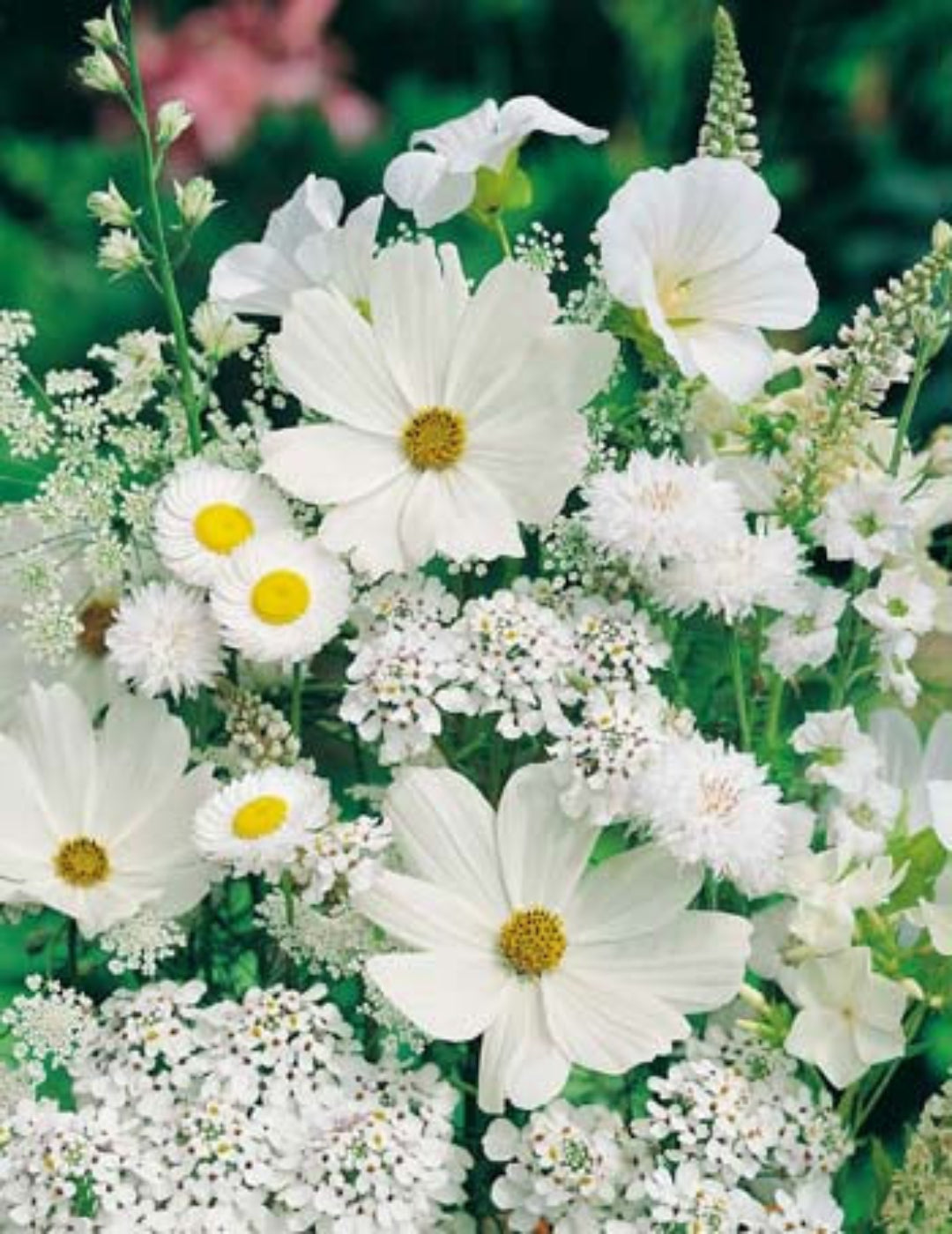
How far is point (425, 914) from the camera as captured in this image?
0.81 meters

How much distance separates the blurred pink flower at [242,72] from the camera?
7.51 ft

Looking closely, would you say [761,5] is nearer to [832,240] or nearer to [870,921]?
[832,240]

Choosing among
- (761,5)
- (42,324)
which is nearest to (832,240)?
(761,5)

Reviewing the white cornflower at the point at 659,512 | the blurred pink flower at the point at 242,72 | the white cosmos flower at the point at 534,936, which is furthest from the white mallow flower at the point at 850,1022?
the blurred pink flower at the point at 242,72

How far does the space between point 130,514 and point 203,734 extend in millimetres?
86

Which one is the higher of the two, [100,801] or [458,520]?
[458,520]

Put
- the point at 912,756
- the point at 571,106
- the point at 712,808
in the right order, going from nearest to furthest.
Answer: the point at 712,808 → the point at 912,756 → the point at 571,106

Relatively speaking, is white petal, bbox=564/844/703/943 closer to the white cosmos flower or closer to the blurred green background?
the white cosmos flower

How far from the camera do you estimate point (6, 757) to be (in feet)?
2.83

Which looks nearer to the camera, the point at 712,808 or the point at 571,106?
the point at 712,808

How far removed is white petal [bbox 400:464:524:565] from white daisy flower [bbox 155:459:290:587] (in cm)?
5

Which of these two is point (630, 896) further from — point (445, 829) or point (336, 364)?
point (336, 364)

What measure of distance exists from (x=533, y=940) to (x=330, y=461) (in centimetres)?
16

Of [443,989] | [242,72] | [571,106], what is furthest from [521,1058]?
[571,106]
